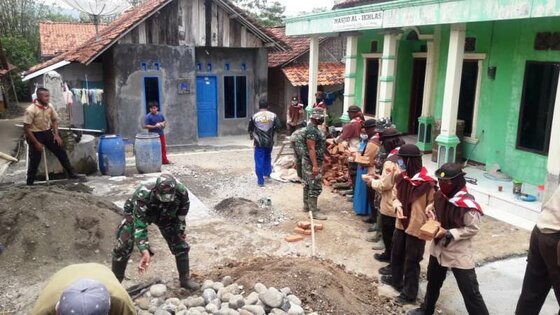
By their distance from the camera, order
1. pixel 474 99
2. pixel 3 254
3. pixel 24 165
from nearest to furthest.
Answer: pixel 3 254 → pixel 474 99 → pixel 24 165

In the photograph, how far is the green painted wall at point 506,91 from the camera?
8.10 m

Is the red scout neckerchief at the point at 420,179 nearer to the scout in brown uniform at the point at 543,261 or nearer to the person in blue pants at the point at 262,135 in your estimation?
the scout in brown uniform at the point at 543,261

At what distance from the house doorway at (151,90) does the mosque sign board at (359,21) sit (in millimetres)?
5847

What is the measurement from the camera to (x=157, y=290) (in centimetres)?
437

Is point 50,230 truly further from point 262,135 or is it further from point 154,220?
point 262,135

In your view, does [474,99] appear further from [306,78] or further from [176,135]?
[176,135]

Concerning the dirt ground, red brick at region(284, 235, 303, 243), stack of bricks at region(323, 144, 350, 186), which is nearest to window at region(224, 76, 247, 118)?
the dirt ground

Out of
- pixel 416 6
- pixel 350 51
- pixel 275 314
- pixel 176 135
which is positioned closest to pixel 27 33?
pixel 176 135

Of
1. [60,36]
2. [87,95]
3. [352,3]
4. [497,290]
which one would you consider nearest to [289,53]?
[352,3]

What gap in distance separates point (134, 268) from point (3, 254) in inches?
58.3

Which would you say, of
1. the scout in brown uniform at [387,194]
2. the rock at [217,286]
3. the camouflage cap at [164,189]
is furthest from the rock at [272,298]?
the scout in brown uniform at [387,194]

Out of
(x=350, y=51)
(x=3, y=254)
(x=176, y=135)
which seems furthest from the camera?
(x=176, y=135)

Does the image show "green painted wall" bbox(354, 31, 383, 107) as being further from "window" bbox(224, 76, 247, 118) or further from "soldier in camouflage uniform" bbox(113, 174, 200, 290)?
"soldier in camouflage uniform" bbox(113, 174, 200, 290)

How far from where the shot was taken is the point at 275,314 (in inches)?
153
